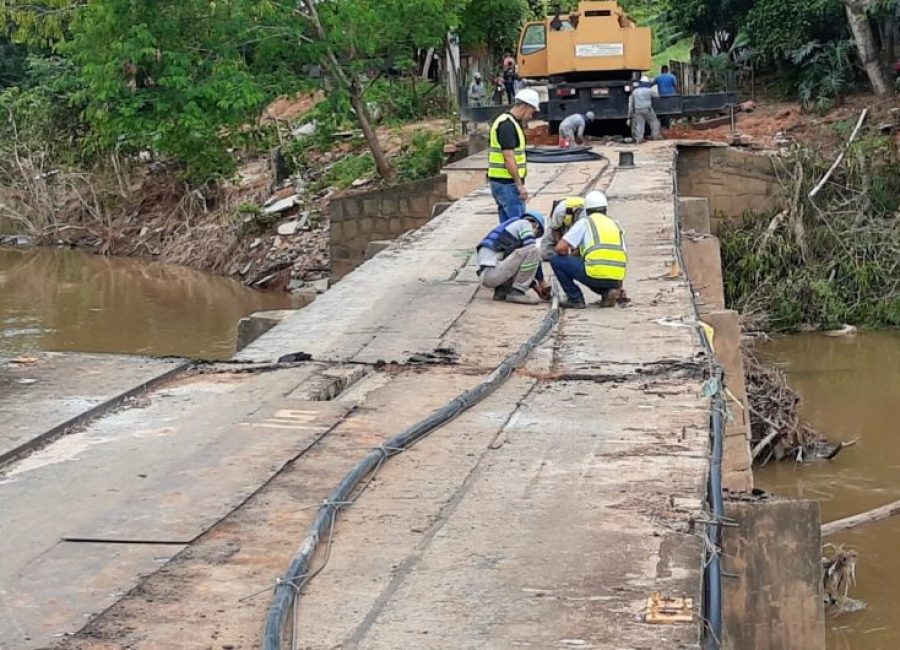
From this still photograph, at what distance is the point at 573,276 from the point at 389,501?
457cm

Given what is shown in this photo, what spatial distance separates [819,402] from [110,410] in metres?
10.7

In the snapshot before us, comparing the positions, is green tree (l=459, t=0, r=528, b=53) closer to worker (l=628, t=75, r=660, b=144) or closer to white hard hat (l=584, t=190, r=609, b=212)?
worker (l=628, t=75, r=660, b=144)

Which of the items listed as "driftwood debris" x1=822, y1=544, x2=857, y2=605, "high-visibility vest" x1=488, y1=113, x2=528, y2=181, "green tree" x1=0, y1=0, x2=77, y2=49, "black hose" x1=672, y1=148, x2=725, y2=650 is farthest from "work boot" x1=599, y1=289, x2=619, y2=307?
"green tree" x1=0, y1=0, x2=77, y2=49

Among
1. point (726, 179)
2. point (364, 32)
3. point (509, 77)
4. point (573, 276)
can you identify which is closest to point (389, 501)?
point (573, 276)

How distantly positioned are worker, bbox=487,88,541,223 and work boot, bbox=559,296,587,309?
1935 millimetres

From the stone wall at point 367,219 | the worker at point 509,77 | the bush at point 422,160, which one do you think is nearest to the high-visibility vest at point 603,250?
the stone wall at point 367,219

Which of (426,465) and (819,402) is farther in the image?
(819,402)

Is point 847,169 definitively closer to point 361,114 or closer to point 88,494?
point 361,114

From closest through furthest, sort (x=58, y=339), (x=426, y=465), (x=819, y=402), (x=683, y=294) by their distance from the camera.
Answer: (x=426, y=465), (x=683, y=294), (x=819, y=402), (x=58, y=339)

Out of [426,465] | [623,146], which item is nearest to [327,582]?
[426,465]

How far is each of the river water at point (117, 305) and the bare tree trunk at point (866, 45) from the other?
1057 cm

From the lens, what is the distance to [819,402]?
636 inches

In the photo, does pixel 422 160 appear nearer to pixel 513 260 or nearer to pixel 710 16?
pixel 710 16

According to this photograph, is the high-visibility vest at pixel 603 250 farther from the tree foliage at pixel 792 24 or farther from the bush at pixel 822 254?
the tree foliage at pixel 792 24
